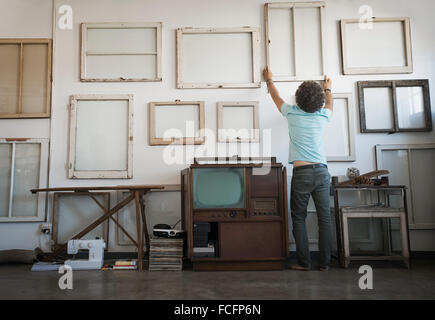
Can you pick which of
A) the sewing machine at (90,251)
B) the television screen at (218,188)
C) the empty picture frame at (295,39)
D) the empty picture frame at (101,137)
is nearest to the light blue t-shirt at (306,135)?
the television screen at (218,188)

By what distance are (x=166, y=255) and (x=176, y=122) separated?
4.56 feet

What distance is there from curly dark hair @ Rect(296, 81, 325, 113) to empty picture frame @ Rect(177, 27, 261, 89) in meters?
0.85

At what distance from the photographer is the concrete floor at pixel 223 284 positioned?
225cm

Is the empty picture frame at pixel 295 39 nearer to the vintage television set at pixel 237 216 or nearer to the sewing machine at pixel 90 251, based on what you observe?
the vintage television set at pixel 237 216

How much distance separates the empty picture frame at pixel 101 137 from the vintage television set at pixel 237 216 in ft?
3.37

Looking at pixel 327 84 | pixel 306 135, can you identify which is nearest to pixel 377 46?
pixel 327 84

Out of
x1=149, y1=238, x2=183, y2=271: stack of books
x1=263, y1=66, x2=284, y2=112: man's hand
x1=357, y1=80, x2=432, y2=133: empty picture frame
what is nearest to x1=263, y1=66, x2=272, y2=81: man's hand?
x1=263, y1=66, x2=284, y2=112: man's hand

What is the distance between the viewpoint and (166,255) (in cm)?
305

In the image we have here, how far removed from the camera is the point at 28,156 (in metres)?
3.68

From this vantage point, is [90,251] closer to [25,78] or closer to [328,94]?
[25,78]

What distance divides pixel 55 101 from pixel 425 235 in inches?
163

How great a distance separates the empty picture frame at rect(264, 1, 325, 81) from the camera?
373 cm
